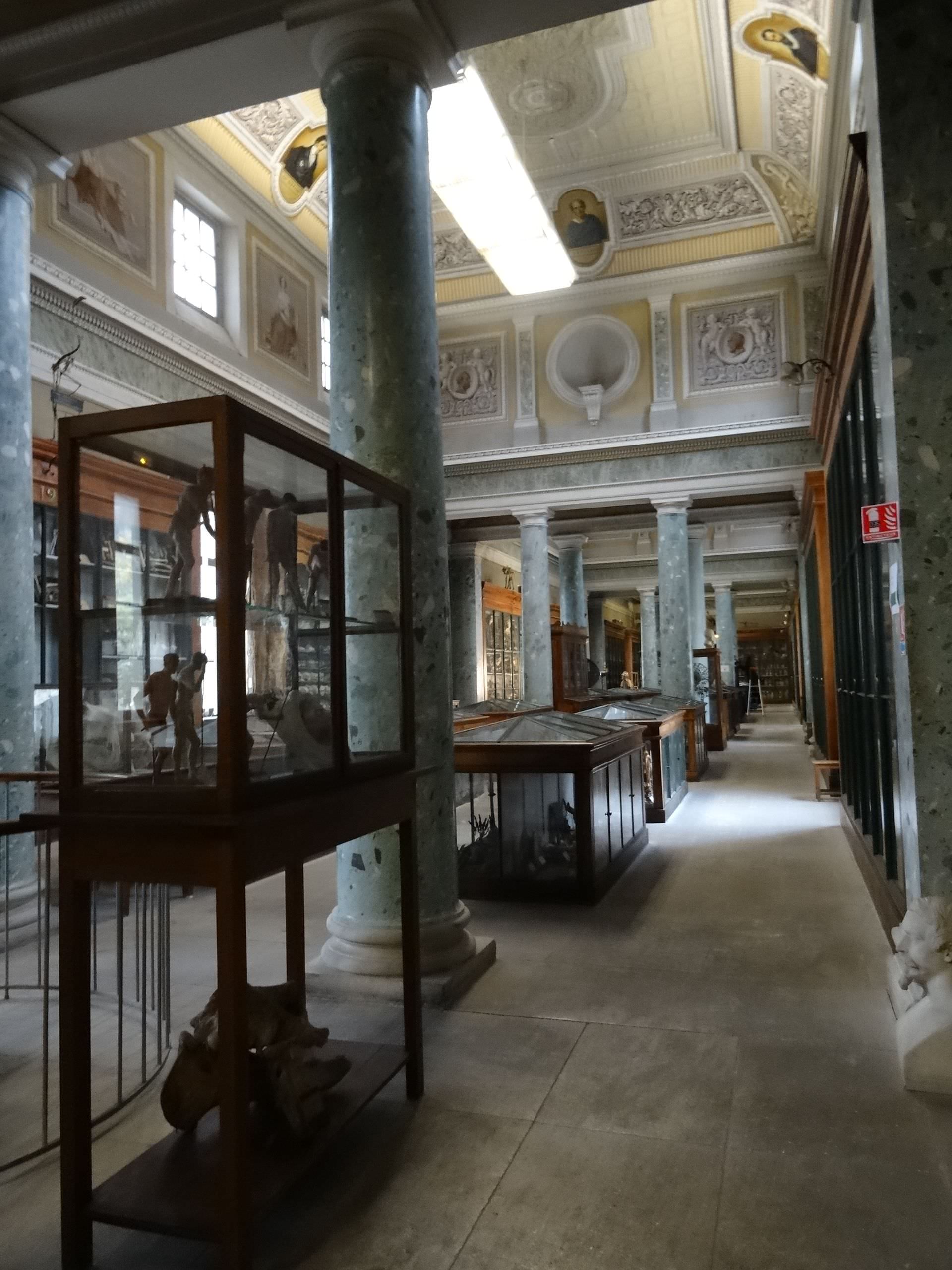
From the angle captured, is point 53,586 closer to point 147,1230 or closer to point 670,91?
point 147,1230

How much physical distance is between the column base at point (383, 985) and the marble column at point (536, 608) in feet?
37.9

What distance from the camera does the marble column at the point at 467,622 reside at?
20109 mm

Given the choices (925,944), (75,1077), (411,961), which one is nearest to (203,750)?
(75,1077)

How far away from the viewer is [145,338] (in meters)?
10.1

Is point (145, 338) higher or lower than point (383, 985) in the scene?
higher

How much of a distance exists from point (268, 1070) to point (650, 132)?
525 inches

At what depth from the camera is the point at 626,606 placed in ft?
115

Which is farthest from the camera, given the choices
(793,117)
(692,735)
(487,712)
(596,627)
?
(596,627)

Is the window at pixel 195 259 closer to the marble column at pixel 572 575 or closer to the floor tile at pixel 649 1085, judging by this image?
the marble column at pixel 572 575

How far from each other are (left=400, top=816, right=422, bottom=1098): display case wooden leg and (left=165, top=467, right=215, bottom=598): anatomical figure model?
123 centimetres

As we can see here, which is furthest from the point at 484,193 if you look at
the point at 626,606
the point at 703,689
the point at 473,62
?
the point at 626,606

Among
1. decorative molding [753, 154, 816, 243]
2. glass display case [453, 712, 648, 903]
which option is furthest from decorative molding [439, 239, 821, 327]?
glass display case [453, 712, 648, 903]

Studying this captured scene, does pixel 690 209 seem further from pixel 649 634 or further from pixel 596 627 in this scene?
pixel 596 627

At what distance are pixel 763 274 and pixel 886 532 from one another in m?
12.7
